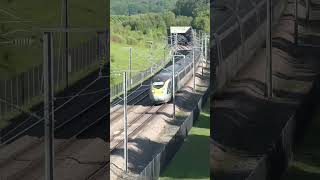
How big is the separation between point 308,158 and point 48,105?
67.1 inches

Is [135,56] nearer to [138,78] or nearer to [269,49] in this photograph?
[138,78]

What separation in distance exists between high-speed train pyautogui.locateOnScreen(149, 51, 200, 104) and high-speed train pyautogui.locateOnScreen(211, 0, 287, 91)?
0.21m

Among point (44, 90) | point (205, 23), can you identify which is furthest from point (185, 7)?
point (44, 90)

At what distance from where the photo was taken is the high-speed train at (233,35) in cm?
264

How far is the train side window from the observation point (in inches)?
104

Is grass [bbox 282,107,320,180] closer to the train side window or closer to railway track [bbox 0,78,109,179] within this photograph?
the train side window

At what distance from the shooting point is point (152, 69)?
286 cm

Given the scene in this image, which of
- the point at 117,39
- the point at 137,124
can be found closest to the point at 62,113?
the point at 137,124

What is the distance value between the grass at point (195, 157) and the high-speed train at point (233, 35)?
0.79 ft

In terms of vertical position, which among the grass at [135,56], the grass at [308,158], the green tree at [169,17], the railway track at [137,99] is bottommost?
the grass at [308,158]

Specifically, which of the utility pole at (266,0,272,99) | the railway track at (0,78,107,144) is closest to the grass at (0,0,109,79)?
the railway track at (0,78,107,144)

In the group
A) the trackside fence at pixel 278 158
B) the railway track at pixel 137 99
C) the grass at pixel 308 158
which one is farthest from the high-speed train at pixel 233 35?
the grass at pixel 308 158

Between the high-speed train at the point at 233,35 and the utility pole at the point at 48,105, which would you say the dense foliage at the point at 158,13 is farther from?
the utility pole at the point at 48,105

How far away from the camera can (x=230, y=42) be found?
8.78 feet
